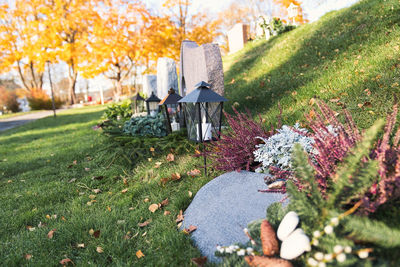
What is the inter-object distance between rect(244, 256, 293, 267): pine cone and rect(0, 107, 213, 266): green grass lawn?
0.57 m

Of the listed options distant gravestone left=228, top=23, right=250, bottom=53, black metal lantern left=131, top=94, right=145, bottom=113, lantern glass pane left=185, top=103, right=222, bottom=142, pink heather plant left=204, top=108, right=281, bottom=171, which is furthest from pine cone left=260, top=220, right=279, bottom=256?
distant gravestone left=228, top=23, right=250, bottom=53

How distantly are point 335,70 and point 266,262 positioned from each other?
16.4ft

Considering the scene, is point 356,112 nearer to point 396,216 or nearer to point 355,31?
point 396,216

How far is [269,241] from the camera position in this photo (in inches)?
63.3

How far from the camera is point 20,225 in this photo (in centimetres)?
307

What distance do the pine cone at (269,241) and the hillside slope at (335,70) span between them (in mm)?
2215

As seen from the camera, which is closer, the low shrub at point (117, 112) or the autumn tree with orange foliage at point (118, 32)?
the low shrub at point (117, 112)

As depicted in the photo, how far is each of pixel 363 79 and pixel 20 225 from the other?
5171 mm

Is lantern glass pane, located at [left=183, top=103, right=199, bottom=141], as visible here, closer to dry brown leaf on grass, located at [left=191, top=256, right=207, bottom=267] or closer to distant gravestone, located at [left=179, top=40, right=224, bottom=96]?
distant gravestone, located at [left=179, top=40, right=224, bottom=96]

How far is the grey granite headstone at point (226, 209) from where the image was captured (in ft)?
6.86

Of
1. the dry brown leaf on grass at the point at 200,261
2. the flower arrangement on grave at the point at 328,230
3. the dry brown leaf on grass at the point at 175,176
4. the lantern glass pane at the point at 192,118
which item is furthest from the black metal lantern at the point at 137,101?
the flower arrangement on grave at the point at 328,230

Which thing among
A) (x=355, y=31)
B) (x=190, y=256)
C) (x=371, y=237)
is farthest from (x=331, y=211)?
(x=355, y=31)

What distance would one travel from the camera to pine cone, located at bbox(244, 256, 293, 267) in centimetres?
149

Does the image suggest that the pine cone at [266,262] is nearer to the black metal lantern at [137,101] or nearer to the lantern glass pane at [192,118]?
the lantern glass pane at [192,118]
